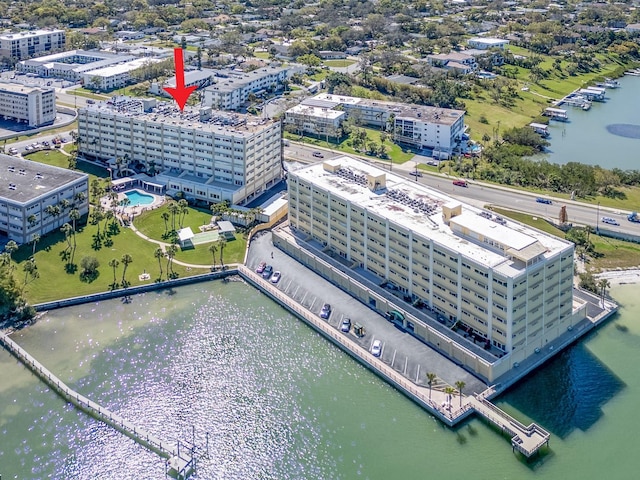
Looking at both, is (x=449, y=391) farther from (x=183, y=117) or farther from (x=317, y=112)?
(x=317, y=112)

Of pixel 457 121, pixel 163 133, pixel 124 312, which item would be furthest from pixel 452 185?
pixel 124 312

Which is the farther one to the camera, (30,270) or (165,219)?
(165,219)

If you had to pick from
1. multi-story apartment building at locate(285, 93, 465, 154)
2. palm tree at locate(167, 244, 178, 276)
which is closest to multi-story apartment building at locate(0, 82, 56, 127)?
multi-story apartment building at locate(285, 93, 465, 154)

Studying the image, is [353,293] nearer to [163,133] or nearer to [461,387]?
[461,387]

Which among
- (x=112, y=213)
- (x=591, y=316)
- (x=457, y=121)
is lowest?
(x=591, y=316)

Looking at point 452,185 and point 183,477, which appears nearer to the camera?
point 183,477

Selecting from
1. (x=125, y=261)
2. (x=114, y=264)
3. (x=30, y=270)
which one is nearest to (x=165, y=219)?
(x=125, y=261)

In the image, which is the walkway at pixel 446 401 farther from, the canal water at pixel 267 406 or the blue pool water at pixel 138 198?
the blue pool water at pixel 138 198

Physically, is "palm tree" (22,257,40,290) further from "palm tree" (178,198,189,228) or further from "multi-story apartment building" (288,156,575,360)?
"multi-story apartment building" (288,156,575,360)

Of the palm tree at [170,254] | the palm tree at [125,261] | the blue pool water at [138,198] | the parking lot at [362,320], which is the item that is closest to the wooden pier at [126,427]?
the palm tree at [125,261]
